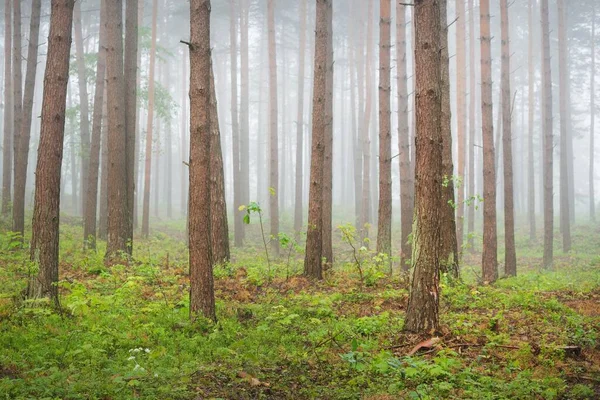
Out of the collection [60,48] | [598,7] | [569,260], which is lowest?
[569,260]

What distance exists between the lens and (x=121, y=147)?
13875 millimetres

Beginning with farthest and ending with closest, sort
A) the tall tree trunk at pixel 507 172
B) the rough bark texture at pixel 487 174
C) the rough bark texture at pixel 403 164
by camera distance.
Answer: the tall tree trunk at pixel 507 172 < the rough bark texture at pixel 403 164 < the rough bark texture at pixel 487 174

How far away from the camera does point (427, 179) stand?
716cm

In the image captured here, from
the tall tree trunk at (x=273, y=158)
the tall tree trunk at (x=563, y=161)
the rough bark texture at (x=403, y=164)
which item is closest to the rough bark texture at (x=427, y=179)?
the rough bark texture at (x=403, y=164)

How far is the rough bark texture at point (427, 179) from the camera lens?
7164 millimetres

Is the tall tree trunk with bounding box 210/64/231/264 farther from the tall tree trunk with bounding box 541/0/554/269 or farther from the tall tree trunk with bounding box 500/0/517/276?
the tall tree trunk with bounding box 541/0/554/269

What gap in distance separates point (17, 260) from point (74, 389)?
8.69 metres

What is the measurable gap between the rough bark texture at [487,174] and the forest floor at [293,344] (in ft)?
9.60

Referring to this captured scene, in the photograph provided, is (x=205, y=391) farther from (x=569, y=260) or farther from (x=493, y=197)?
(x=569, y=260)

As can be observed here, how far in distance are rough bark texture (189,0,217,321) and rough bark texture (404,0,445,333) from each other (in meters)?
3.21

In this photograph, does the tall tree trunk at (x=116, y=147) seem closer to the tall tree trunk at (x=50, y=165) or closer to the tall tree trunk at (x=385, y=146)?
the tall tree trunk at (x=50, y=165)

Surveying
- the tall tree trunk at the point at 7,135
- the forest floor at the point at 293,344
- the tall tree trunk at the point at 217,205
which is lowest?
the forest floor at the point at 293,344

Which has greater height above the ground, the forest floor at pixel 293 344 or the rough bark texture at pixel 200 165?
the rough bark texture at pixel 200 165

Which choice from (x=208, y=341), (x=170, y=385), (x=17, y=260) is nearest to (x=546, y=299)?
(x=208, y=341)
